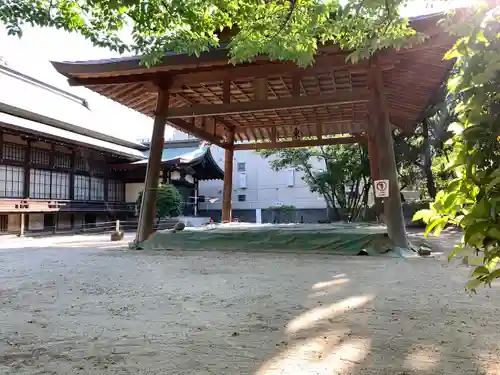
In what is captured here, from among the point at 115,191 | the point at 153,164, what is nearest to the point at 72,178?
the point at 115,191

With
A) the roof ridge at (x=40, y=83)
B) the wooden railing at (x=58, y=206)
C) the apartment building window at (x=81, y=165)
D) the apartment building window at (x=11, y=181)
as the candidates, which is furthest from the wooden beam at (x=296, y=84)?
the roof ridge at (x=40, y=83)

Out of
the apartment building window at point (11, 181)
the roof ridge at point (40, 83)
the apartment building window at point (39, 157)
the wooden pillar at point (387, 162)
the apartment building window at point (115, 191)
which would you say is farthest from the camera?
the apartment building window at point (115, 191)

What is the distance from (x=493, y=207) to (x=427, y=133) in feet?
59.3

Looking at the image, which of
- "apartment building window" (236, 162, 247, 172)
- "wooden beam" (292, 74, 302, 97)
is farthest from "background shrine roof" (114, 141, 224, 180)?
"wooden beam" (292, 74, 302, 97)

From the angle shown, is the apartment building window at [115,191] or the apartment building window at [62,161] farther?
the apartment building window at [115,191]

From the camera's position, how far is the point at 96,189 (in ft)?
65.9

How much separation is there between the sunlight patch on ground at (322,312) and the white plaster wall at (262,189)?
26.2 meters

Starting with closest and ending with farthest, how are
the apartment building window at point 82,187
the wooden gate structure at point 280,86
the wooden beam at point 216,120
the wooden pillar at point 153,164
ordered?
1. the wooden gate structure at point 280,86
2. the wooden pillar at point 153,164
3. the wooden beam at point 216,120
4. the apartment building window at point 82,187

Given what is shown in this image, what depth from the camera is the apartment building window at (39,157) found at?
54.9 ft

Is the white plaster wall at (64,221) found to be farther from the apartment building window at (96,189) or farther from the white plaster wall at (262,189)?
the white plaster wall at (262,189)

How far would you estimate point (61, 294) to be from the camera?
453 centimetres

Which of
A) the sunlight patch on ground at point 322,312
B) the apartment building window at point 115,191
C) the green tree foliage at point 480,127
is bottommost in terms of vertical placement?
the sunlight patch on ground at point 322,312

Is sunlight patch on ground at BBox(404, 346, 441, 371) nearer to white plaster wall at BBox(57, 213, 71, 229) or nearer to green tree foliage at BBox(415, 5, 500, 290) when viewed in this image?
green tree foliage at BBox(415, 5, 500, 290)

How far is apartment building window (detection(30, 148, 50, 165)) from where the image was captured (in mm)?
16719
